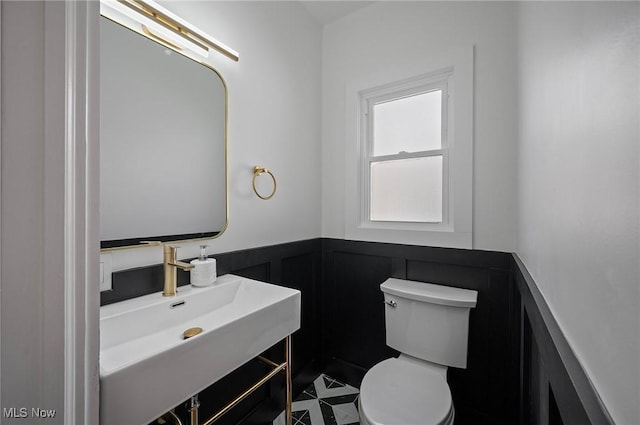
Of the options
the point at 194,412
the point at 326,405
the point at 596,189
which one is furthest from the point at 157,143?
the point at 326,405

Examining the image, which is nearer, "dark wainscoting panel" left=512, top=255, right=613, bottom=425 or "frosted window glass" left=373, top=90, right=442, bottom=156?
"dark wainscoting panel" left=512, top=255, right=613, bottom=425

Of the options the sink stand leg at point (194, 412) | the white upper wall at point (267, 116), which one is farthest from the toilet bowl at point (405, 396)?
the white upper wall at point (267, 116)

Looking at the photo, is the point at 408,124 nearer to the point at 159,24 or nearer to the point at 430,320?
the point at 430,320

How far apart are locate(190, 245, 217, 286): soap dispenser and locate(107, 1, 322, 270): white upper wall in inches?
2.7

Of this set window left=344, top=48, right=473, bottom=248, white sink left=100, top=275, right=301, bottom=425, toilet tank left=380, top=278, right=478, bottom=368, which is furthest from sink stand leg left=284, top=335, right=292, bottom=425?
window left=344, top=48, right=473, bottom=248

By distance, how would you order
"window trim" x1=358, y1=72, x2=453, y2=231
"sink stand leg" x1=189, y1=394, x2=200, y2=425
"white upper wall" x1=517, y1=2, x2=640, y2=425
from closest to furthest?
"white upper wall" x1=517, y1=2, x2=640, y2=425
"sink stand leg" x1=189, y1=394, x2=200, y2=425
"window trim" x1=358, y1=72, x2=453, y2=231

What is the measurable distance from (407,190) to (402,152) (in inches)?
9.7

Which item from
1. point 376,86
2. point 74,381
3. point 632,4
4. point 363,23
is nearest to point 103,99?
point 74,381

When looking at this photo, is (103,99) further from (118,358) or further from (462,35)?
(462,35)

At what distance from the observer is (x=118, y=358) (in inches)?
27.9

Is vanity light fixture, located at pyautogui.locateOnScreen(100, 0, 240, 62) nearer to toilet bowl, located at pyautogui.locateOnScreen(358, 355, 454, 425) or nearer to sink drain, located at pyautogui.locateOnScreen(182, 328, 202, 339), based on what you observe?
sink drain, located at pyautogui.locateOnScreen(182, 328, 202, 339)

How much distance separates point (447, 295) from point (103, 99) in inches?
65.3

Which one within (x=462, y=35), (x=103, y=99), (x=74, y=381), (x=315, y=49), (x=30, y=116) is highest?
(x=315, y=49)

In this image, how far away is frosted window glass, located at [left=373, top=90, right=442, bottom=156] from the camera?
1.65 meters
